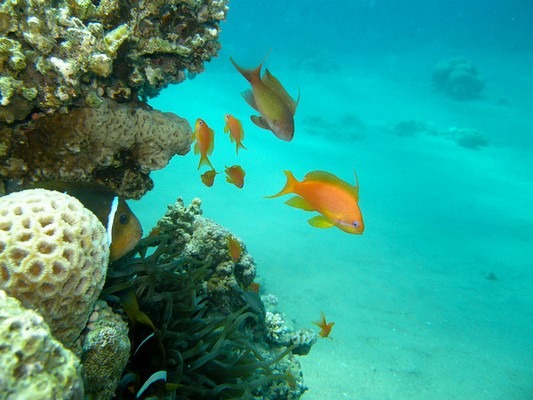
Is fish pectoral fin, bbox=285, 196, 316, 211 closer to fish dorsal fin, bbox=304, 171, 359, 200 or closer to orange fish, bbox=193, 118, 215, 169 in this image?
fish dorsal fin, bbox=304, 171, 359, 200

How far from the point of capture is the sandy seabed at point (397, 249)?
20.5ft

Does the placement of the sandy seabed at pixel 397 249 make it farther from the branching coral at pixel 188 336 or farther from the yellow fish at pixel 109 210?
the yellow fish at pixel 109 210

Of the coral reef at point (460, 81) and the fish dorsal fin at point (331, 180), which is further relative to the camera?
the coral reef at point (460, 81)

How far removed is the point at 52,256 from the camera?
1528mm

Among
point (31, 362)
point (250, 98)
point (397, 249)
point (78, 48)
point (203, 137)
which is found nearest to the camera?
point (31, 362)

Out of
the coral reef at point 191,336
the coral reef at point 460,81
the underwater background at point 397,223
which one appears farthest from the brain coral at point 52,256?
Answer: the coral reef at point 460,81

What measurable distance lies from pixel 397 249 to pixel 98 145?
992cm

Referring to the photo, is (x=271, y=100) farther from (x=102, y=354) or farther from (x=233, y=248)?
(x=102, y=354)

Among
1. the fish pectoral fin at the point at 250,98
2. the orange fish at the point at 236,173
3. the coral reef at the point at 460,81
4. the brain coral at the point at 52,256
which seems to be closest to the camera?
the brain coral at the point at 52,256

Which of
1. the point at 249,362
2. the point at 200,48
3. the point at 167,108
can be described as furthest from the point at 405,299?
the point at 167,108

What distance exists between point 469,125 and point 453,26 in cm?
4343

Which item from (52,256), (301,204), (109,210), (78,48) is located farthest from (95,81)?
(301,204)

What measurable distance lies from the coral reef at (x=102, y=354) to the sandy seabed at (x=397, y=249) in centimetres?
368

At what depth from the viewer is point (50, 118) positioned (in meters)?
Result: 2.83
